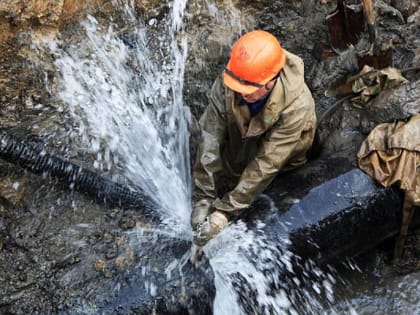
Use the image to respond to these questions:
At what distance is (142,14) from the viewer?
16.9 ft

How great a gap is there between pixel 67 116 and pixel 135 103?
64 centimetres

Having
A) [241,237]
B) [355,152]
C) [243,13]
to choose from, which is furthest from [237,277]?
[243,13]

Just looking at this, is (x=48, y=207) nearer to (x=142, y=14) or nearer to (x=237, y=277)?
(x=237, y=277)

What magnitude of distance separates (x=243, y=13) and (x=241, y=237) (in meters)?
2.67

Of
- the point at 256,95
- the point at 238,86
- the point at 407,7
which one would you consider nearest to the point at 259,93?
the point at 256,95

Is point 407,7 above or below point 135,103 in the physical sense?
above

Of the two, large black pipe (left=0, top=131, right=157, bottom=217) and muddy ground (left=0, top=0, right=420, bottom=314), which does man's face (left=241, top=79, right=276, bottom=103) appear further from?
large black pipe (left=0, top=131, right=157, bottom=217)

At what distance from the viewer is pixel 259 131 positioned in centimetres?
386

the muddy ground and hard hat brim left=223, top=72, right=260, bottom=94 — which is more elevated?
hard hat brim left=223, top=72, right=260, bottom=94

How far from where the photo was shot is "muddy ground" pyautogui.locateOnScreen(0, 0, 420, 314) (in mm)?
3914

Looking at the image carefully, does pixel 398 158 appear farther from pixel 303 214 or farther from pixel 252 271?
pixel 252 271

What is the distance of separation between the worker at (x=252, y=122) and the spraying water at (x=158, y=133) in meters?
0.21

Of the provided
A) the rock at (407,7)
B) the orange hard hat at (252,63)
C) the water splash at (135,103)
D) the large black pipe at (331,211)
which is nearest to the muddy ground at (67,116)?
the rock at (407,7)

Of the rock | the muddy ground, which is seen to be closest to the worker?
the muddy ground
